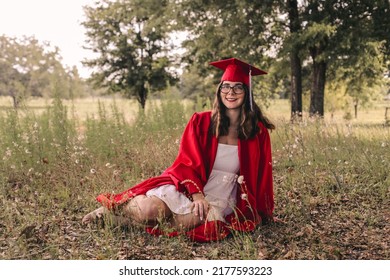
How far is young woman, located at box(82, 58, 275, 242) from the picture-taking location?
3439mm

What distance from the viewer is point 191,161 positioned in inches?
136

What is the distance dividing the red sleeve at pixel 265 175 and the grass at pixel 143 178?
0.82 feet

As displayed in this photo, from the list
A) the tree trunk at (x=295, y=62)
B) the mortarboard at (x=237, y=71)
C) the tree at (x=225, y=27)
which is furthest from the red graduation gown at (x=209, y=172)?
the tree trunk at (x=295, y=62)

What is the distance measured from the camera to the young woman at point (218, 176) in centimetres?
344

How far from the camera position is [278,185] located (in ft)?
15.9

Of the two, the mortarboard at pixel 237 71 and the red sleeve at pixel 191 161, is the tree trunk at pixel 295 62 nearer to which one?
the mortarboard at pixel 237 71

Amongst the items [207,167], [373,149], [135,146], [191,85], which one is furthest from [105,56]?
[207,167]

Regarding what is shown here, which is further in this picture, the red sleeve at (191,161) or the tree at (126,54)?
the tree at (126,54)

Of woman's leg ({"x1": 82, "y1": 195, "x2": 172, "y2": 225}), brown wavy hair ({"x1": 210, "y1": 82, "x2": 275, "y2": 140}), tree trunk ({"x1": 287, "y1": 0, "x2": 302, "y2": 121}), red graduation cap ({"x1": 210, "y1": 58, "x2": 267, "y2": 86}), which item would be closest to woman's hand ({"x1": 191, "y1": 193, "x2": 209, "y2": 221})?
woman's leg ({"x1": 82, "y1": 195, "x2": 172, "y2": 225})

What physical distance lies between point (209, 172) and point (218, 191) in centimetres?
17

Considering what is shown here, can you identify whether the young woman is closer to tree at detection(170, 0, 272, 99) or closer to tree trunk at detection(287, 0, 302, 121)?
tree at detection(170, 0, 272, 99)

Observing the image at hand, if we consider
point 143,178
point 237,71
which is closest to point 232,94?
point 237,71
